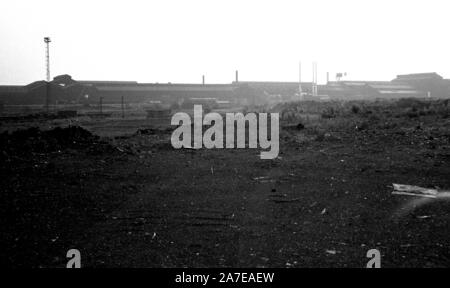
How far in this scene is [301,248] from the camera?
4020 millimetres

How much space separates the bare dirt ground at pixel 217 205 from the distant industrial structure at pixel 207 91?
101 ft

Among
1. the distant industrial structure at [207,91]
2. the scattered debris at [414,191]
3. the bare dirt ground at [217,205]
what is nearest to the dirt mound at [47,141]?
the bare dirt ground at [217,205]

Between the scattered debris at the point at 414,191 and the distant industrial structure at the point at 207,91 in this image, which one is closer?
the scattered debris at the point at 414,191

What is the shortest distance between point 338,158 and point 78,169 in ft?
21.8

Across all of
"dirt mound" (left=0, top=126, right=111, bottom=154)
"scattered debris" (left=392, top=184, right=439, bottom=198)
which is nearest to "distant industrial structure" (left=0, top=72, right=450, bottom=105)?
"dirt mound" (left=0, top=126, right=111, bottom=154)

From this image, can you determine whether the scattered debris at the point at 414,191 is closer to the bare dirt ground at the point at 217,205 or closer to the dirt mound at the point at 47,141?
the bare dirt ground at the point at 217,205

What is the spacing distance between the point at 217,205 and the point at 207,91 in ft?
162

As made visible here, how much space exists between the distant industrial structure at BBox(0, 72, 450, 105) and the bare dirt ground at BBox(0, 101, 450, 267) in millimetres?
30726

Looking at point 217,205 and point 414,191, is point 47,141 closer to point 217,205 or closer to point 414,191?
point 217,205

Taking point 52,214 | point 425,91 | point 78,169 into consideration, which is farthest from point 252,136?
point 425,91

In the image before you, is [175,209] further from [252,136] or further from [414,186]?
[252,136]

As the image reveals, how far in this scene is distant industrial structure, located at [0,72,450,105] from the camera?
150 ft

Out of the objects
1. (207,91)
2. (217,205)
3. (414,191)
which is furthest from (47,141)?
(207,91)

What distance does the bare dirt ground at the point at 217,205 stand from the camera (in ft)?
12.7
